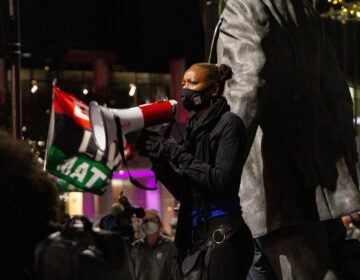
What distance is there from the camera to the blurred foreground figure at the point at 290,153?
5.80 m

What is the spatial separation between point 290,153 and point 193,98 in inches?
38.6

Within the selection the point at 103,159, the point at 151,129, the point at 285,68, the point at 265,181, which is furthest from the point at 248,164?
the point at 103,159

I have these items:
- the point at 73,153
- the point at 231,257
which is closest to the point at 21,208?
the point at 231,257

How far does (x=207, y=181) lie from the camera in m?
4.86

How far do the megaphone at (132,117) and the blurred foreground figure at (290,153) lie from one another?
775mm

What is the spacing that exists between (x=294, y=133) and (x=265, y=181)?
0.34 m

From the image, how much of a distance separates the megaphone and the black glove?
73mm

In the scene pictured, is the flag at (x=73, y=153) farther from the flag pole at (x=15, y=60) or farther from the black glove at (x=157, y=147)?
the black glove at (x=157, y=147)

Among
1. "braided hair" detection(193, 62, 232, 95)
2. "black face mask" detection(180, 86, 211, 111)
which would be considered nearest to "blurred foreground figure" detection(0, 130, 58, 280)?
"black face mask" detection(180, 86, 211, 111)

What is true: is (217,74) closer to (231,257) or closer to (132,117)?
(132,117)

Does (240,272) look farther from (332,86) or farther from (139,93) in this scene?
(139,93)

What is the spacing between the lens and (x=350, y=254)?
235 inches

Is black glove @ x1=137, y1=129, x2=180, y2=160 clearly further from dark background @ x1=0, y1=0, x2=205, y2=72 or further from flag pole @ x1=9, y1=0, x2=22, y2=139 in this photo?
dark background @ x1=0, y1=0, x2=205, y2=72

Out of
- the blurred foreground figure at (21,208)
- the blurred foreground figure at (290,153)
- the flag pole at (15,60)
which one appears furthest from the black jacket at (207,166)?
the flag pole at (15,60)
